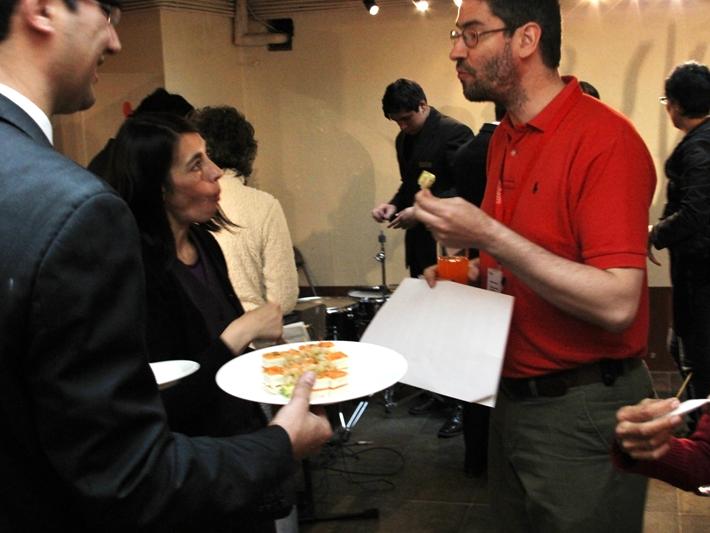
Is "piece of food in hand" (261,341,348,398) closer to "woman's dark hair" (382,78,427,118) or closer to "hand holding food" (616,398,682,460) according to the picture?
"hand holding food" (616,398,682,460)

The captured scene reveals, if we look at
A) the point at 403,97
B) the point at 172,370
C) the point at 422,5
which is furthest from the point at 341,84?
the point at 172,370

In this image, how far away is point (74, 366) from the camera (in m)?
0.84

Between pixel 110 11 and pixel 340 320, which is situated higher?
pixel 110 11

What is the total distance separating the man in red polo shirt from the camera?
167cm

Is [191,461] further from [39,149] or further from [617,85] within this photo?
[617,85]

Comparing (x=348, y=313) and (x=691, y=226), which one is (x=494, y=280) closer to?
(x=691, y=226)

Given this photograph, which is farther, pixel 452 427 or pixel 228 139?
pixel 452 427

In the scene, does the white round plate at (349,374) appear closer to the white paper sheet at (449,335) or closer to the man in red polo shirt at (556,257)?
the white paper sheet at (449,335)

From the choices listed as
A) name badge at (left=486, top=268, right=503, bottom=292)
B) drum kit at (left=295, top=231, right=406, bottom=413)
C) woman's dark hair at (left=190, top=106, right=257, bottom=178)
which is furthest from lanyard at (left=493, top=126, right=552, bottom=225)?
drum kit at (left=295, top=231, right=406, bottom=413)

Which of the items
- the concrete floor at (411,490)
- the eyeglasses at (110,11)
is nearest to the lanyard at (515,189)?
the eyeglasses at (110,11)

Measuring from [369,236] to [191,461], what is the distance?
16.1ft

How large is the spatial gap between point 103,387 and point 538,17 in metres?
1.43

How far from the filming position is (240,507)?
1.02m

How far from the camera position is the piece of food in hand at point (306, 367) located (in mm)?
1502
